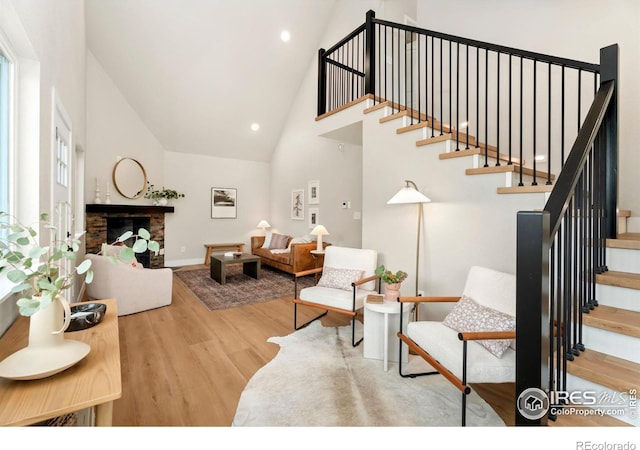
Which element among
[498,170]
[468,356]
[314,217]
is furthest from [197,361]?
[314,217]

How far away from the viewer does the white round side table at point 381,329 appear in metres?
2.38

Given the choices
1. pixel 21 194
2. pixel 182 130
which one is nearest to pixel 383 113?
pixel 21 194

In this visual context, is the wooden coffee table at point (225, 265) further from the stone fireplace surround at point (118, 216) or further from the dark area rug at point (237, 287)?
the stone fireplace surround at point (118, 216)

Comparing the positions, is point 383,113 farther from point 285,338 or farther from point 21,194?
point 21,194

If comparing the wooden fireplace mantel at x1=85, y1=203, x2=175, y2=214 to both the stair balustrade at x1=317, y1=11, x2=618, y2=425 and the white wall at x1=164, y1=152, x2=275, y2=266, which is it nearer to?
the white wall at x1=164, y1=152, x2=275, y2=266

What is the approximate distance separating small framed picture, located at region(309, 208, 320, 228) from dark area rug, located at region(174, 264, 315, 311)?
46.2 inches

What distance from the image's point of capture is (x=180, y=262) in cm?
660

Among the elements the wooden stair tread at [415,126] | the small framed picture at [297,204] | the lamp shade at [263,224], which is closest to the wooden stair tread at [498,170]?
the wooden stair tread at [415,126]

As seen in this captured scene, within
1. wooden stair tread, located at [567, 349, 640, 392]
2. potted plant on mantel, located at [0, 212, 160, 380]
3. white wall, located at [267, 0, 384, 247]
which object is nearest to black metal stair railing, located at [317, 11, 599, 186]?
white wall, located at [267, 0, 384, 247]

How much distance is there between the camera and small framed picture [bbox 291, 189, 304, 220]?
6.49 metres

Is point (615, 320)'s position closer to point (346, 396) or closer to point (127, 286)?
point (346, 396)

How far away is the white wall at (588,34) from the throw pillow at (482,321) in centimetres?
203

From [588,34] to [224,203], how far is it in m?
6.86

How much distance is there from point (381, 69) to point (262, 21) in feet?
7.67
